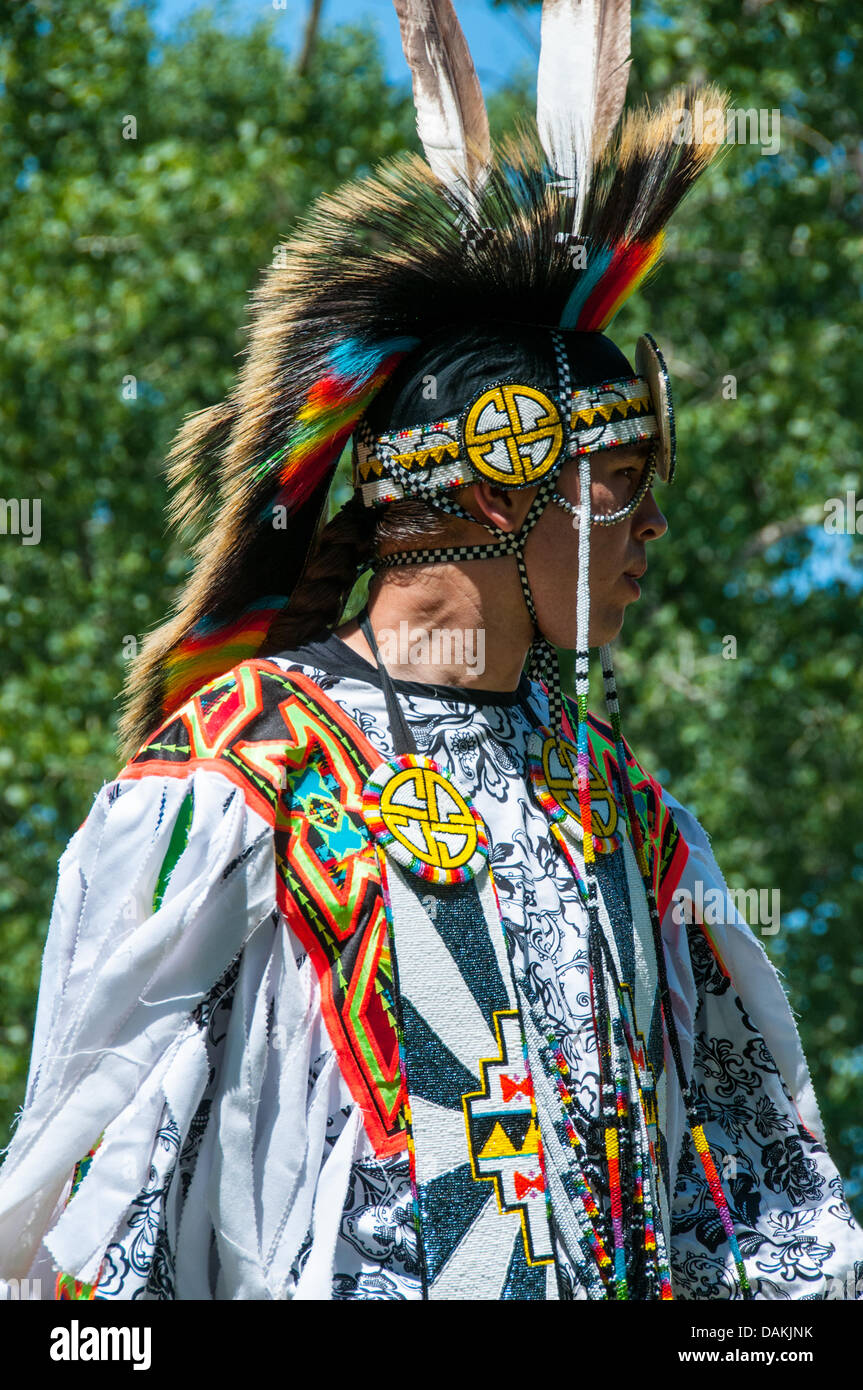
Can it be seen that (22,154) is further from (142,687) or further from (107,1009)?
(107,1009)

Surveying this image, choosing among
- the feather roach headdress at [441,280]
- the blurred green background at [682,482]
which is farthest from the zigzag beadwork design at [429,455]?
the blurred green background at [682,482]

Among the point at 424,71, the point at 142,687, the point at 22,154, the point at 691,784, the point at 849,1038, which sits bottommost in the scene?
the point at 849,1038

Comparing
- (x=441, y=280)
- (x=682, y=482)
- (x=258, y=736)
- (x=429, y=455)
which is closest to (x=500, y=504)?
(x=429, y=455)

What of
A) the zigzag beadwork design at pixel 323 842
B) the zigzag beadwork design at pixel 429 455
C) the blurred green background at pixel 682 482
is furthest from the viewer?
the blurred green background at pixel 682 482

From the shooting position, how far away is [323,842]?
6.39ft

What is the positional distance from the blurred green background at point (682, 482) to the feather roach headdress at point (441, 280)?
3663mm

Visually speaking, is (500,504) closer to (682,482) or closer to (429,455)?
(429,455)

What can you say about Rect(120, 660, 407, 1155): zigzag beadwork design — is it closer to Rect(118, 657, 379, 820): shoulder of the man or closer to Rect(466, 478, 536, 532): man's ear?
Rect(118, 657, 379, 820): shoulder of the man

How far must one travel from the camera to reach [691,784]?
20.5 feet

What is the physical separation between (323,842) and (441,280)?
30.7 inches

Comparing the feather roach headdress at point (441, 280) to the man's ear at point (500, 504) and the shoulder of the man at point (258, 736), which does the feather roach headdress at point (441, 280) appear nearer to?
the man's ear at point (500, 504)

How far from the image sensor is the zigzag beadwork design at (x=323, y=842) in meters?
1.89
